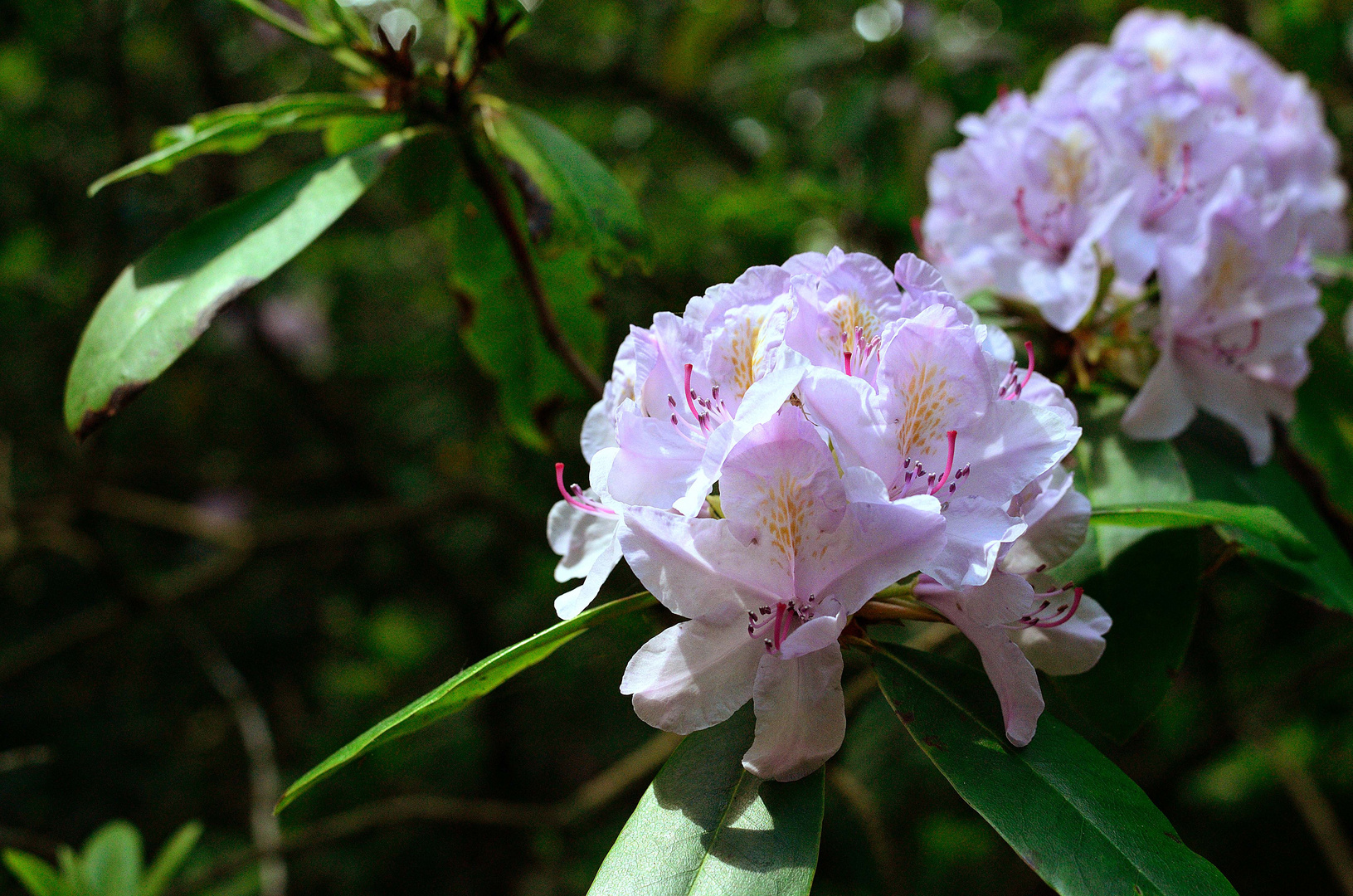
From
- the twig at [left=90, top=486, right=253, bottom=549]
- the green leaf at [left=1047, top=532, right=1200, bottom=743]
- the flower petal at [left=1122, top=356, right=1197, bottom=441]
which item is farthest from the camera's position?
the twig at [left=90, top=486, right=253, bottom=549]

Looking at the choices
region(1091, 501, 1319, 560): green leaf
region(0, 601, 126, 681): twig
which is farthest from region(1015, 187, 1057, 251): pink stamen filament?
region(0, 601, 126, 681): twig

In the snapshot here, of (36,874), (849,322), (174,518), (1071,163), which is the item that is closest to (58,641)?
(174,518)

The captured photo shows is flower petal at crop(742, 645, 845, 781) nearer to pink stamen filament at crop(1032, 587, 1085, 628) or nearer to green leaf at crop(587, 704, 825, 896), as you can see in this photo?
green leaf at crop(587, 704, 825, 896)

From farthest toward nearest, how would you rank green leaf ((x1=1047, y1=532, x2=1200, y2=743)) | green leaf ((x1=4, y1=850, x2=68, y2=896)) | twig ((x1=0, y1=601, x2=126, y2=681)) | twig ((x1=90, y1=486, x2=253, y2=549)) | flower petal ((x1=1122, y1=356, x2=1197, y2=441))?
twig ((x1=90, y1=486, x2=253, y2=549)) → twig ((x1=0, y1=601, x2=126, y2=681)) → green leaf ((x1=4, y1=850, x2=68, y2=896)) → flower petal ((x1=1122, y1=356, x2=1197, y2=441)) → green leaf ((x1=1047, y1=532, x2=1200, y2=743))

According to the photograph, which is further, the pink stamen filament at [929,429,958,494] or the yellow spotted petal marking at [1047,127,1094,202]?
the yellow spotted petal marking at [1047,127,1094,202]

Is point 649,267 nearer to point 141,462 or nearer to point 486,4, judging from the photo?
point 486,4

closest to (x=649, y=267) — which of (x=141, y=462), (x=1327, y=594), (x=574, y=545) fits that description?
(x=574, y=545)
